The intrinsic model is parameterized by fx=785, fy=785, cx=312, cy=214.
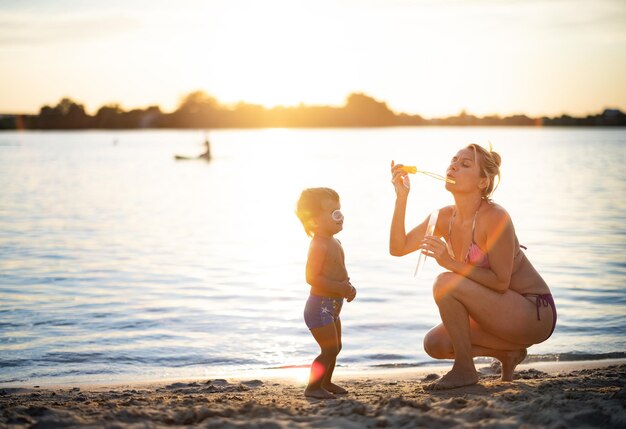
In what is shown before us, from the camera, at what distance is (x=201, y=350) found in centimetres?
798

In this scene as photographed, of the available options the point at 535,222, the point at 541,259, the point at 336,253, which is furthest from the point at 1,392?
the point at 535,222

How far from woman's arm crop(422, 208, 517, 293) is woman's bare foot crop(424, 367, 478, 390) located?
1.98ft

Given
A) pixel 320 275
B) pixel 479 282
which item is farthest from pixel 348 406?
pixel 479 282

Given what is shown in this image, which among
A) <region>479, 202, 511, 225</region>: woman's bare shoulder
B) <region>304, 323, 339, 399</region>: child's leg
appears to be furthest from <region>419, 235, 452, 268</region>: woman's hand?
<region>304, 323, 339, 399</region>: child's leg

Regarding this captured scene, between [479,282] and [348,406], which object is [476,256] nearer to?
[479,282]

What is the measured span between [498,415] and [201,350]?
4336 mm

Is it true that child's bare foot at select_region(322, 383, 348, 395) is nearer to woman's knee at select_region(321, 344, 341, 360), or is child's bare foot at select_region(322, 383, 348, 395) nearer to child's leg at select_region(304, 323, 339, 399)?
child's leg at select_region(304, 323, 339, 399)

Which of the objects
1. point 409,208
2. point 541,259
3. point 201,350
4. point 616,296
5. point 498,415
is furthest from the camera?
point 409,208

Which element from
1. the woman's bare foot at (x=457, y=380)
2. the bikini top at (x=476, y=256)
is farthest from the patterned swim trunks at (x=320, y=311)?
the bikini top at (x=476, y=256)

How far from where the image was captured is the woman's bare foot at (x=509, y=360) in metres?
5.47

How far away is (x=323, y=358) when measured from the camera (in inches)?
202

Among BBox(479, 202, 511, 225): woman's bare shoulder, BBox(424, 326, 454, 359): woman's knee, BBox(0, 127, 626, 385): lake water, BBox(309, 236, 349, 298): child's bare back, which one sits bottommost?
BBox(0, 127, 626, 385): lake water

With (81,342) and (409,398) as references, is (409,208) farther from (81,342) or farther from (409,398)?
(409,398)

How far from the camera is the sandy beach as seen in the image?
4180mm
